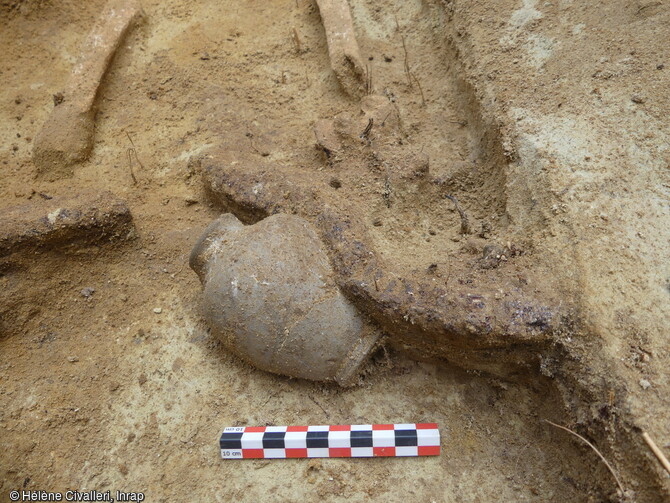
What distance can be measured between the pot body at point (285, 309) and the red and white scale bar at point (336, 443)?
239 millimetres

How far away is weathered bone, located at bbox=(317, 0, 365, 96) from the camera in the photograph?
11.2ft

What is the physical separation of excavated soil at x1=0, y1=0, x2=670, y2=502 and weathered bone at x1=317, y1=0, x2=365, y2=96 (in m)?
0.12

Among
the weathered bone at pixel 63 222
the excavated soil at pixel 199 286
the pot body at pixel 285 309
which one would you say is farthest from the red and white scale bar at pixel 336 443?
the weathered bone at pixel 63 222

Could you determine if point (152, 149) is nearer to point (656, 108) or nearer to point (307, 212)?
point (307, 212)

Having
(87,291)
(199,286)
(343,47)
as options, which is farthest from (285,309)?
(343,47)

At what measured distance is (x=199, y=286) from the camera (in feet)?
8.78

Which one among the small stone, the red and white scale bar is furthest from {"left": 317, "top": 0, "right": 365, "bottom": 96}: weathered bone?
the red and white scale bar

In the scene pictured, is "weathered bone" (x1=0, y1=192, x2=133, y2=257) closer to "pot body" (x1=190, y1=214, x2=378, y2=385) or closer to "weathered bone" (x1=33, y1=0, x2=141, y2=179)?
"weathered bone" (x1=33, y1=0, x2=141, y2=179)

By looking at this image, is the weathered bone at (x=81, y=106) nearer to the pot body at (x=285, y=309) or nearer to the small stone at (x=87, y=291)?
the small stone at (x=87, y=291)

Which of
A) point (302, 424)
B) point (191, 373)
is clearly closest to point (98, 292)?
point (191, 373)

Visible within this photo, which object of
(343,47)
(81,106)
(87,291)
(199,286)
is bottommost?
(199,286)

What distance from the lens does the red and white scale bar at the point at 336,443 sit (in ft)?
7.03

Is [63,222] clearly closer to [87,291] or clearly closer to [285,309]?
[87,291]

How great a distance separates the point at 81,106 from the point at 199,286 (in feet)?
5.53
